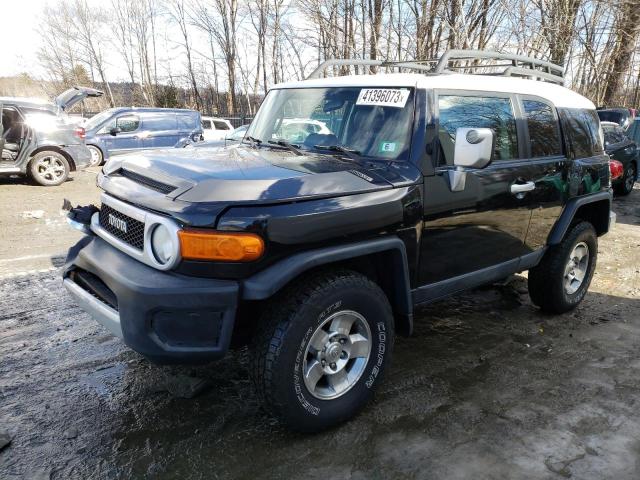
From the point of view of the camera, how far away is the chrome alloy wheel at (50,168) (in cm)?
1054

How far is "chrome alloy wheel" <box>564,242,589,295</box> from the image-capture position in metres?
4.59

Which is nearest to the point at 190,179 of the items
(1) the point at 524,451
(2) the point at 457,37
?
(1) the point at 524,451

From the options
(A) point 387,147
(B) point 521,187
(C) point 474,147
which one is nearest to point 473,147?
(C) point 474,147

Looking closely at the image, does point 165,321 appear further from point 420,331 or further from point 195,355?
point 420,331

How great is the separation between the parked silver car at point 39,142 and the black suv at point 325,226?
844cm

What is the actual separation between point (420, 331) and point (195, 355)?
231 cm

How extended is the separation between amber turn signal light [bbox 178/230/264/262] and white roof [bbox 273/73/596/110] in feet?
5.15

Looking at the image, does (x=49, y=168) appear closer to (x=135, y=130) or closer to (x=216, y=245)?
(x=135, y=130)

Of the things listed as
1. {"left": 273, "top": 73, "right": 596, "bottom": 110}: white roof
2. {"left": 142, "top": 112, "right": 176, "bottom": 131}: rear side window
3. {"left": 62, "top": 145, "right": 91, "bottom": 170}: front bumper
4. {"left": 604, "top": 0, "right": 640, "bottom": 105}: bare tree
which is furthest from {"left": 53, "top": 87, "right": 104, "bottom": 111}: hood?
{"left": 604, "top": 0, "right": 640, "bottom": 105}: bare tree

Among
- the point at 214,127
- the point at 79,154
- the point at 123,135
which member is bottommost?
the point at 79,154

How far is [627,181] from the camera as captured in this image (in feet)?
36.5

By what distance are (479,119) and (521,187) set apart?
1.93ft

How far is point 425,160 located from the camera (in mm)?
3027

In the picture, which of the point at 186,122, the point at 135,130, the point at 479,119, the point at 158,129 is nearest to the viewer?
the point at 479,119
